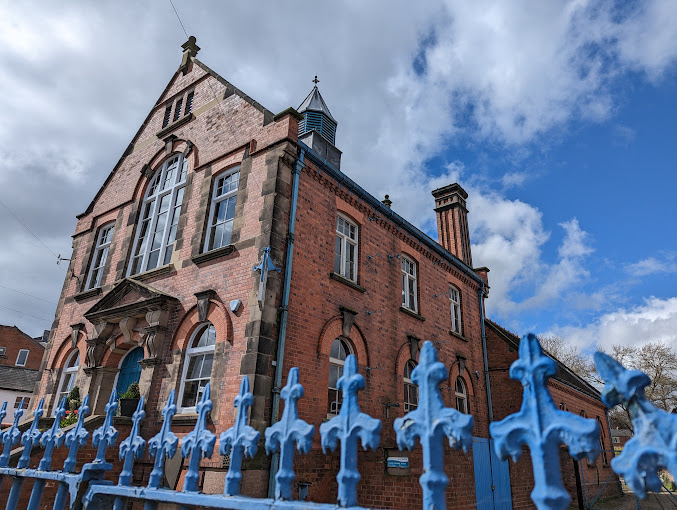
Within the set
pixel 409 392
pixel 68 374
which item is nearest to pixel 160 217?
pixel 68 374

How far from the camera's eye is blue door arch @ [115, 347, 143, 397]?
36.9 ft

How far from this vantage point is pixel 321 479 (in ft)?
29.3

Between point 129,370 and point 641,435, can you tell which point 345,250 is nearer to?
point 129,370

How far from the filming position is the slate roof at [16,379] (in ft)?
113

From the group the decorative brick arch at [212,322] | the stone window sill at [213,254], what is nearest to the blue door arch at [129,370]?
the decorative brick arch at [212,322]

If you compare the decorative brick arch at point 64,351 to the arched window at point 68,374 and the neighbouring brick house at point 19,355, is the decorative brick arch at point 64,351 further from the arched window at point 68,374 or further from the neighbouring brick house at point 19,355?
the neighbouring brick house at point 19,355

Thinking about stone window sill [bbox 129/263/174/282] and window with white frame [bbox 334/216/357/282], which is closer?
stone window sill [bbox 129/263/174/282]

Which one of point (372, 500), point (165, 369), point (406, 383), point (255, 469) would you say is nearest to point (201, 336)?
point (165, 369)

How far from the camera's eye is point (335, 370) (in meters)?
10.4

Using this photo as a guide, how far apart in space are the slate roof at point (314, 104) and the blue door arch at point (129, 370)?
10.0m

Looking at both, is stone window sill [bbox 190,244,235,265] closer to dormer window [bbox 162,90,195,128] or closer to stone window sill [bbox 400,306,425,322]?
stone window sill [bbox 400,306,425,322]

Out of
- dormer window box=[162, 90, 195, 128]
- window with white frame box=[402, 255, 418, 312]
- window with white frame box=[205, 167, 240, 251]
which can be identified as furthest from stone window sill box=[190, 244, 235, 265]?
window with white frame box=[402, 255, 418, 312]

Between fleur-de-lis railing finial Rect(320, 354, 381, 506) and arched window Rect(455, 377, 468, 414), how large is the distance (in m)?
14.4

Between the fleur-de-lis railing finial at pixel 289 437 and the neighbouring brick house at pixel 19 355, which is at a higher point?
the neighbouring brick house at pixel 19 355
